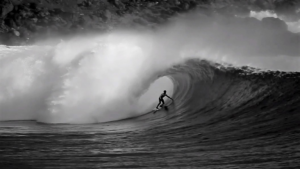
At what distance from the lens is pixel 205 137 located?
8.82m

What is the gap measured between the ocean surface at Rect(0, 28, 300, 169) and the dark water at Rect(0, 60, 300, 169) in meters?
0.02

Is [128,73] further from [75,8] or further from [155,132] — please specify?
[75,8]

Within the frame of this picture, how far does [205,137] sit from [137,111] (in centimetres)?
854

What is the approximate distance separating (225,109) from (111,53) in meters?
11.8

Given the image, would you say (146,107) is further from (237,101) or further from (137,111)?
(237,101)

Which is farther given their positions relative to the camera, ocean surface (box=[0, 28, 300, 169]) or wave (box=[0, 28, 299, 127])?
wave (box=[0, 28, 299, 127])

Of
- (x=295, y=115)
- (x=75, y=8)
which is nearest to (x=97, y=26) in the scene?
(x=75, y=8)

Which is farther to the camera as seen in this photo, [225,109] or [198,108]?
[198,108]

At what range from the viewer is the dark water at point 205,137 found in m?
6.51

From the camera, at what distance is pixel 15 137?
35.4ft

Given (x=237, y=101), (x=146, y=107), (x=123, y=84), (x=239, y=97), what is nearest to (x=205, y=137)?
(x=237, y=101)

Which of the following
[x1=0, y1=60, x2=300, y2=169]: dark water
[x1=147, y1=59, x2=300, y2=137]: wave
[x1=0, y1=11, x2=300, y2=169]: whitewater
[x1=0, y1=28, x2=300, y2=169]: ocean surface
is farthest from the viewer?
[x1=147, y1=59, x2=300, y2=137]: wave

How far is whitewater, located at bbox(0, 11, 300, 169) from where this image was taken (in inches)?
279

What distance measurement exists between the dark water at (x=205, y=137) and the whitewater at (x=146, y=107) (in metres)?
0.02
